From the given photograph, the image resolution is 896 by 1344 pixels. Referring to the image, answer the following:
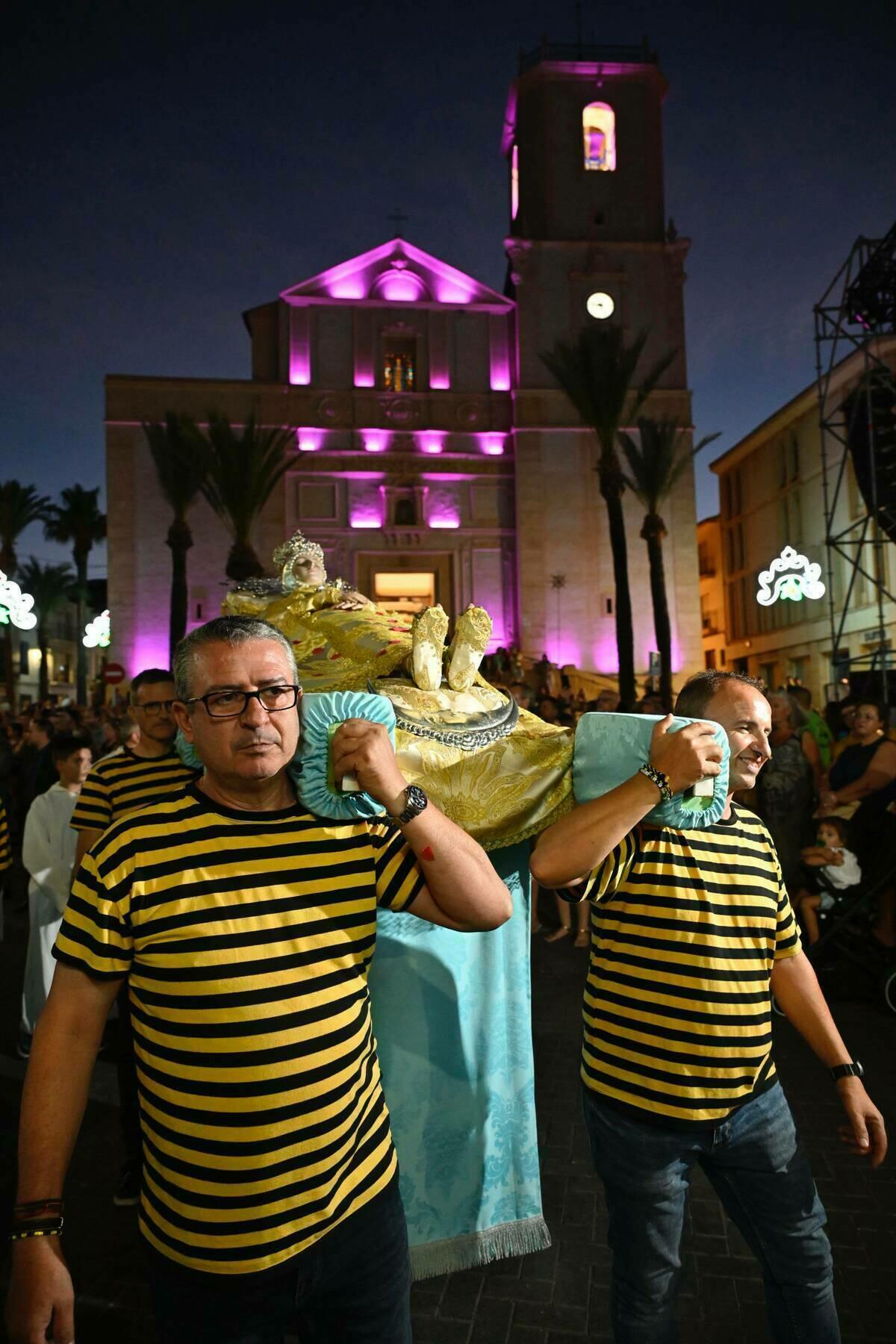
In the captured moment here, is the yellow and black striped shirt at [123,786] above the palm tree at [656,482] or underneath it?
underneath

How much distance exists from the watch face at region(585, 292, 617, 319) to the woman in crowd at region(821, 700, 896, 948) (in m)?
28.4

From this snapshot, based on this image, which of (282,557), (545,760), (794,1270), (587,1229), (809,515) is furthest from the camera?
(809,515)

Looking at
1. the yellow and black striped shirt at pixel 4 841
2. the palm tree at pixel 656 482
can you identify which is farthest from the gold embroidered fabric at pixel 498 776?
the palm tree at pixel 656 482

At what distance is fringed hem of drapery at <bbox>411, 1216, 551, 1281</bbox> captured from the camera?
9.45 ft

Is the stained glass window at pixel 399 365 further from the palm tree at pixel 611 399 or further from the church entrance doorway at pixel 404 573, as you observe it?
the palm tree at pixel 611 399

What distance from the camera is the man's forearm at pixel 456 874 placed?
5.15 feet

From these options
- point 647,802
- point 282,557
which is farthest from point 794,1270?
point 282,557

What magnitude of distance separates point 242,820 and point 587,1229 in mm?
2754

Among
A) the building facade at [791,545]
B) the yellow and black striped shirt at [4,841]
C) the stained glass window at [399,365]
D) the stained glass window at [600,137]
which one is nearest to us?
the yellow and black striped shirt at [4,841]

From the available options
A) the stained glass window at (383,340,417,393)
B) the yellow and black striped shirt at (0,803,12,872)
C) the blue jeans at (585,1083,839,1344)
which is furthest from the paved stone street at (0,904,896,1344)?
the stained glass window at (383,340,417,393)

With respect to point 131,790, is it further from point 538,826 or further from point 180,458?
point 180,458

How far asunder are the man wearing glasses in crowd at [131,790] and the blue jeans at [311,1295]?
154cm

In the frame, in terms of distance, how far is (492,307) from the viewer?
31469 mm

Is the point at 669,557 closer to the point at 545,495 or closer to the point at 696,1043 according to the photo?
the point at 545,495
